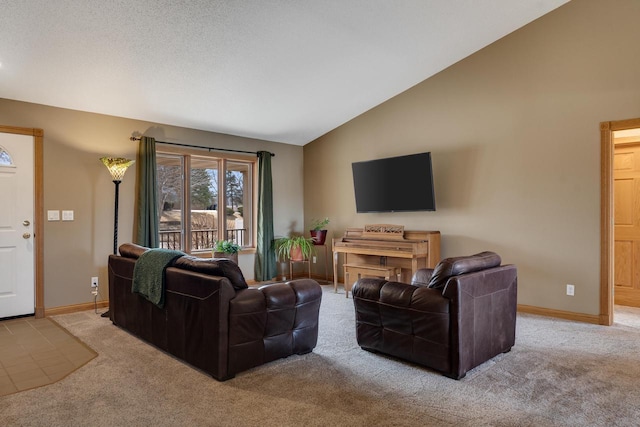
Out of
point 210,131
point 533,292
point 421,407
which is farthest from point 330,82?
point 421,407

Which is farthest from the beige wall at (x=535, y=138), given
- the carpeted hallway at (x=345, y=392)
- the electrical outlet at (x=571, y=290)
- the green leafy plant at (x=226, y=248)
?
the green leafy plant at (x=226, y=248)

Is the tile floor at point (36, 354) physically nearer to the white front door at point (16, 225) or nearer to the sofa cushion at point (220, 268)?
the white front door at point (16, 225)

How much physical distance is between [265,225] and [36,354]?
11.7ft

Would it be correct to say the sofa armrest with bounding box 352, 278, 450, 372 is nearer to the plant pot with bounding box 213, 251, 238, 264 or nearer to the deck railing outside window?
the plant pot with bounding box 213, 251, 238, 264

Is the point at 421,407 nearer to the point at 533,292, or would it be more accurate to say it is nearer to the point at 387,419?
the point at 387,419

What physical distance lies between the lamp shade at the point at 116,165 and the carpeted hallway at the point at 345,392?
6.78ft

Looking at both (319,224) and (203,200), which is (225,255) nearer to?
(203,200)

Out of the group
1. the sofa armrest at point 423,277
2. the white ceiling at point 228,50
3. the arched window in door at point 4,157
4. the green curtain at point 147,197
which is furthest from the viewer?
the green curtain at point 147,197

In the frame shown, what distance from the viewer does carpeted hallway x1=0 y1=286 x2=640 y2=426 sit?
7.19ft

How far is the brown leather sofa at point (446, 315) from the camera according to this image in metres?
2.67

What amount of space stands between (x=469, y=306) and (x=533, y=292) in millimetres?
2321

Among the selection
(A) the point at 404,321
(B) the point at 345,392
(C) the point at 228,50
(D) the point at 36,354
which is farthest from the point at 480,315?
(D) the point at 36,354

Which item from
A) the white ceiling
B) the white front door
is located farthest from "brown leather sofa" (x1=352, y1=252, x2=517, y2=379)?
the white front door

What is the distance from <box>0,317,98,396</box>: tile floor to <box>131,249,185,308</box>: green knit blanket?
0.65m
